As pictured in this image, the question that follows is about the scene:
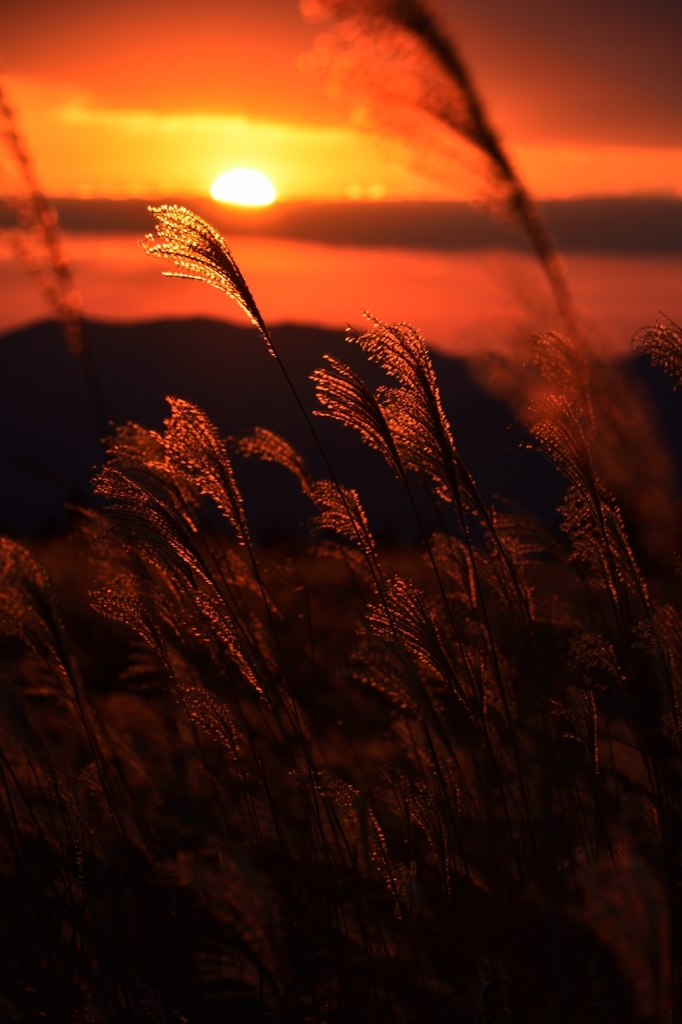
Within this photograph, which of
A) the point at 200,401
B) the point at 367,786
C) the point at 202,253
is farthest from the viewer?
the point at 200,401

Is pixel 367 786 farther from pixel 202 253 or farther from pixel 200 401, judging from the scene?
pixel 200 401

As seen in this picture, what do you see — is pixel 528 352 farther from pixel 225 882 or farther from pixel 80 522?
pixel 80 522

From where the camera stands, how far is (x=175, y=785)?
329 centimetres

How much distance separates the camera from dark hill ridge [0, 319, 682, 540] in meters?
108

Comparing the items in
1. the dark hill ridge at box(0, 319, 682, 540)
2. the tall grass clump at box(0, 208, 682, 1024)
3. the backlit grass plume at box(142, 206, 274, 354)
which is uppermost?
the dark hill ridge at box(0, 319, 682, 540)

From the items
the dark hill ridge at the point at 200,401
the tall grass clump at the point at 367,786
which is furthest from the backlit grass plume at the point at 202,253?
the dark hill ridge at the point at 200,401

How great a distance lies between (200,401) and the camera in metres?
123

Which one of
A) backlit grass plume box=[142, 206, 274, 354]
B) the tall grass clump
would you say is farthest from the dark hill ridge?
backlit grass plume box=[142, 206, 274, 354]

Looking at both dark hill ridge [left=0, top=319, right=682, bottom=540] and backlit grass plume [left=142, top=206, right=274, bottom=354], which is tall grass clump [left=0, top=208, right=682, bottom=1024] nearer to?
backlit grass plume [left=142, top=206, right=274, bottom=354]

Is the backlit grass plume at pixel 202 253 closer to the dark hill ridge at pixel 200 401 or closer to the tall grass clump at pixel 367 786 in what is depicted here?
the tall grass clump at pixel 367 786

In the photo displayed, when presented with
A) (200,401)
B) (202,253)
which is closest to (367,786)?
(202,253)

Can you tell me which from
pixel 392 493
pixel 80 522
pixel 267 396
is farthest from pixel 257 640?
pixel 267 396

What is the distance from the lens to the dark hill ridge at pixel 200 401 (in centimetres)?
10750

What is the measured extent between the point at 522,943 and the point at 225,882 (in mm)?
1212
